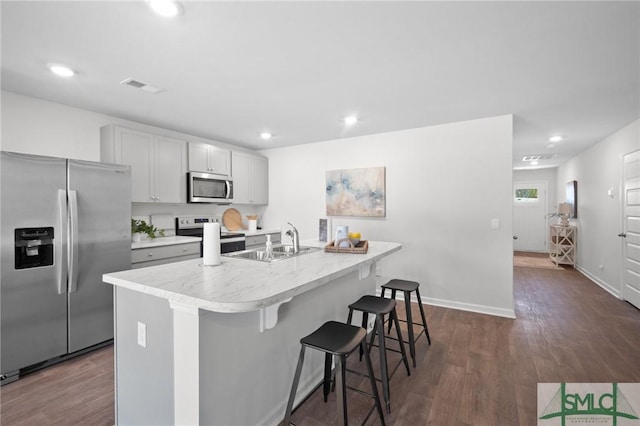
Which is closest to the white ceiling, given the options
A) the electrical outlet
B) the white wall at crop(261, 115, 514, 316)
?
the white wall at crop(261, 115, 514, 316)

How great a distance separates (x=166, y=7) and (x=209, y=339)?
5.80 feet

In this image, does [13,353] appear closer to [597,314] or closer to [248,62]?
[248,62]

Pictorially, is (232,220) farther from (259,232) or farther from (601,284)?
(601,284)

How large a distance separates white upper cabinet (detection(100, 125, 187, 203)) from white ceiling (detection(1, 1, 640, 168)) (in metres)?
0.28

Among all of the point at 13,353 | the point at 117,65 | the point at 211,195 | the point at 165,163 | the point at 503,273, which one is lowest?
the point at 13,353

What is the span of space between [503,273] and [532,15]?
111 inches

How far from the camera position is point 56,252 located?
2531mm

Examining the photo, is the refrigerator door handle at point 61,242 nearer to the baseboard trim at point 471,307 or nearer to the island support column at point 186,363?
the island support column at point 186,363

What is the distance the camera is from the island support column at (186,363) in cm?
136


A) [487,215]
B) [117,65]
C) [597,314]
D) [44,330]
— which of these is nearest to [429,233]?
[487,215]

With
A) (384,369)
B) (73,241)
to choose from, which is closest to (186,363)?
(384,369)

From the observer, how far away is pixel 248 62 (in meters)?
2.31

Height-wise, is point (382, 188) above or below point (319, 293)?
above

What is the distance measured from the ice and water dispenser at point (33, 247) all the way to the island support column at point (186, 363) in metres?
1.89
